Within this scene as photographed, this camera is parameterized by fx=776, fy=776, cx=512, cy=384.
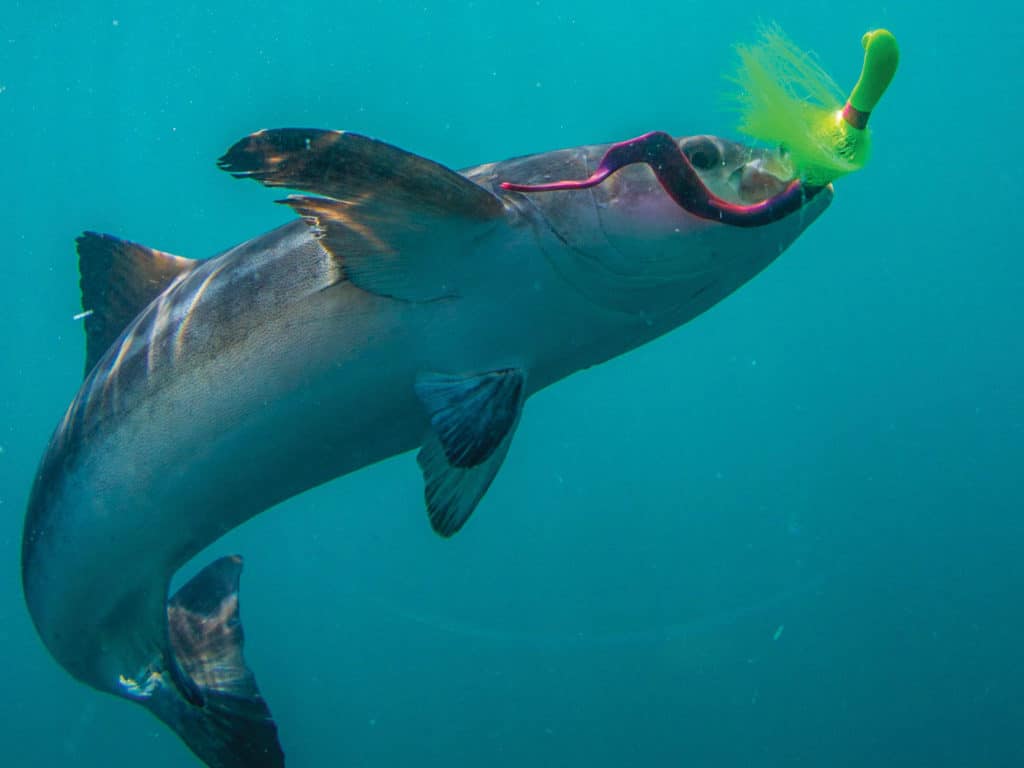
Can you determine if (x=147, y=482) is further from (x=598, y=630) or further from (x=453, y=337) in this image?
(x=598, y=630)

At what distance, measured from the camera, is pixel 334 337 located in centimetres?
289

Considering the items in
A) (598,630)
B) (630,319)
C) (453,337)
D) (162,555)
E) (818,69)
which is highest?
(818,69)

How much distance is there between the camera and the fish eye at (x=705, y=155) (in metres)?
2.47

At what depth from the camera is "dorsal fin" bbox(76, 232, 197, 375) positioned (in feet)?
12.9

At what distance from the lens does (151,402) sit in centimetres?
318

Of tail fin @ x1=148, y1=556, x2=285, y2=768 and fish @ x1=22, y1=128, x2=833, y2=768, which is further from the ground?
fish @ x1=22, y1=128, x2=833, y2=768

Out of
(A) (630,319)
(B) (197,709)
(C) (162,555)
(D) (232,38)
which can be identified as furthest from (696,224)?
(D) (232,38)

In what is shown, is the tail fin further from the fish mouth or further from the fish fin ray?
the fish mouth

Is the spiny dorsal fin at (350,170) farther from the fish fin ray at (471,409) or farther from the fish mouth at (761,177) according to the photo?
the fish mouth at (761,177)

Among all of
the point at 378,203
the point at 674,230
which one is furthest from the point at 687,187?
the point at 378,203

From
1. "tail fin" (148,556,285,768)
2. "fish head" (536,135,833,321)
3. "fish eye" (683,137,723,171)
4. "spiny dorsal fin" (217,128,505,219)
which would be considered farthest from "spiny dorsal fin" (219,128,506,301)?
"tail fin" (148,556,285,768)

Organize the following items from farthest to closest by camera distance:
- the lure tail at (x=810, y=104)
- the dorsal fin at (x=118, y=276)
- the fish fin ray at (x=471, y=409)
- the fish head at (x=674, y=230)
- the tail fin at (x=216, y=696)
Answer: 1. the dorsal fin at (x=118, y=276)
2. the tail fin at (x=216, y=696)
3. the fish fin ray at (x=471, y=409)
4. the fish head at (x=674, y=230)
5. the lure tail at (x=810, y=104)

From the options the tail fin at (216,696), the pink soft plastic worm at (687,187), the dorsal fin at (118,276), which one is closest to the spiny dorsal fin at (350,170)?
the pink soft plastic worm at (687,187)

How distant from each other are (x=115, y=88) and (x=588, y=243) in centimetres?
2425
